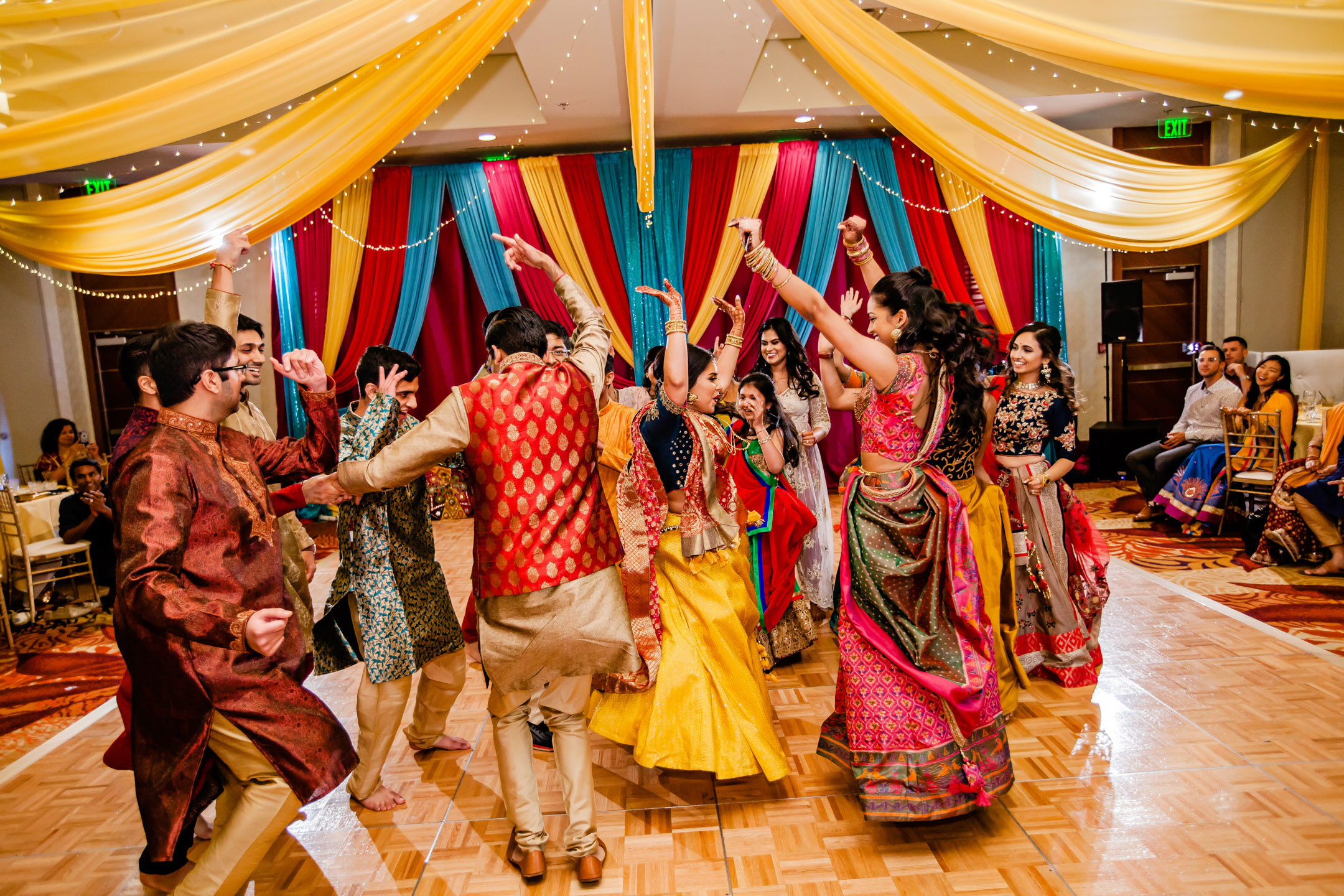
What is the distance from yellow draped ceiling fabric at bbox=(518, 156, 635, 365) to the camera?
772 cm

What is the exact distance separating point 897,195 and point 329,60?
6.19 meters

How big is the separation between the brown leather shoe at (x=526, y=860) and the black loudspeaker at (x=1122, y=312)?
273 inches

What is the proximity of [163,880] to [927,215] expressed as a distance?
761 centimetres

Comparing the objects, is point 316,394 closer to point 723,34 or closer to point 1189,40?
point 1189,40

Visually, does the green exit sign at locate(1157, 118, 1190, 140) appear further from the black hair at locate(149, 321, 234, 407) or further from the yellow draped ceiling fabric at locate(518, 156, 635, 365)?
the black hair at locate(149, 321, 234, 407)

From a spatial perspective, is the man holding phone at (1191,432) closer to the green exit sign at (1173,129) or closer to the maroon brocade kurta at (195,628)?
the green exit sign at (1173,129)

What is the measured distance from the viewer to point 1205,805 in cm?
238

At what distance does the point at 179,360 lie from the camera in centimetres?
191

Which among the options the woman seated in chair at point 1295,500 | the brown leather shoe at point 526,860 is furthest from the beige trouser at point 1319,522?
the brown leather shoe at point 526,860

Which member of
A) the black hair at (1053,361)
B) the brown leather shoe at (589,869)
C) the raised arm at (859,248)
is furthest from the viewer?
the black hair at (1053,361)

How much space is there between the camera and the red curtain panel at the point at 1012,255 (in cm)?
794

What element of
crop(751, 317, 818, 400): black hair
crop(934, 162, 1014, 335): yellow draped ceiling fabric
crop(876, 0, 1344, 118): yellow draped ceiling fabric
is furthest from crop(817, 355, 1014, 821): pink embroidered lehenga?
crop(934, 162, 1014, 335): yellow draped ceiling fabric

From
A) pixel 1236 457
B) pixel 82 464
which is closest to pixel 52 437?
pixel 82 464

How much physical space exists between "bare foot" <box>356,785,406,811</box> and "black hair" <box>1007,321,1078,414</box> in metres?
2.76
